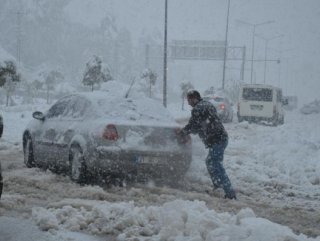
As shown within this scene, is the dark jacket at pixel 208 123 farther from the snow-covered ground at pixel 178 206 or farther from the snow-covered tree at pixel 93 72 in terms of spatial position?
the snow-covered tree at pixel 93 72

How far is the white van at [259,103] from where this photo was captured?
30.0 metres

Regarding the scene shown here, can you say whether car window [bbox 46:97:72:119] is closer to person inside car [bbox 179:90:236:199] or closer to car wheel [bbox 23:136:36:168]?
car wheel [bbox 23:136:36:168]

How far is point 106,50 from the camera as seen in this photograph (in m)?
109

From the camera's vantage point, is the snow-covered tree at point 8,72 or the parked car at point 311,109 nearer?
the snow-covered tree at point 8,72

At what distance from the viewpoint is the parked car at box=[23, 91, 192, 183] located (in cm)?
888

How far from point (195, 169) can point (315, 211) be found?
10.4 ft

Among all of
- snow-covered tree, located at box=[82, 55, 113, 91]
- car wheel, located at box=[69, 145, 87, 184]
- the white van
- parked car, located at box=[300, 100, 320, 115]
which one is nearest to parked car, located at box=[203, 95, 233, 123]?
the white van

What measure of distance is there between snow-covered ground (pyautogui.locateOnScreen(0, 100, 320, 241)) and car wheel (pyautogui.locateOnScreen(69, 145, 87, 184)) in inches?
5.5

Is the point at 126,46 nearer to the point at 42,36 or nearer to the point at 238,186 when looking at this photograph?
the point at 42,36

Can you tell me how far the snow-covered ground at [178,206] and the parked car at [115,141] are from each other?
0.30 m

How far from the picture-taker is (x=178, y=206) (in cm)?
612

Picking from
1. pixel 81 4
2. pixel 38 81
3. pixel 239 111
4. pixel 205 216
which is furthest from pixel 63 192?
pixel 81 4

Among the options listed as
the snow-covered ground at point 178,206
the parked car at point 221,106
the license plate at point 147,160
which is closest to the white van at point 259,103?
the parked car at point 221,106

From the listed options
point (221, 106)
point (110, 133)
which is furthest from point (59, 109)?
point (221, 106)
